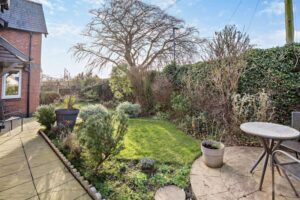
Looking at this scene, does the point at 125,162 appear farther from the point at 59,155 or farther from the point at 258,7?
the point at 258,7

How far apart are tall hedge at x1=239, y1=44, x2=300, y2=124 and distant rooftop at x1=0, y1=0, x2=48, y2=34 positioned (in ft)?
33.1

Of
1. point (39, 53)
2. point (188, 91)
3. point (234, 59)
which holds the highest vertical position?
point (39, 53)

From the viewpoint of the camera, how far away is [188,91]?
703 centimetres

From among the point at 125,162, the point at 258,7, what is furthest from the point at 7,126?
the point at 258,7

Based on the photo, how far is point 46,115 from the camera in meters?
5.79

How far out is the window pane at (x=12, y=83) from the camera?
812 cm

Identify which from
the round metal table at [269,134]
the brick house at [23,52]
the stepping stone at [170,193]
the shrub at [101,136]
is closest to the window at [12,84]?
the brick house at [23,52]

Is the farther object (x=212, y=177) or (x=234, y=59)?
(x=234, y=59)

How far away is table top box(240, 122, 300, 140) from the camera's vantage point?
2635 millimetres

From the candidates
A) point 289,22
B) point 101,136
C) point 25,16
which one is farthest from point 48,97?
point 289,22

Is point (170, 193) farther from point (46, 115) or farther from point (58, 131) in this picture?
point (46, 115)

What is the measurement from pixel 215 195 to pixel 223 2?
8264mm

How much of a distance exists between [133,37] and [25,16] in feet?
21.5

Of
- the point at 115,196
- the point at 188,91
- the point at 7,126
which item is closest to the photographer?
the point at 115,196
